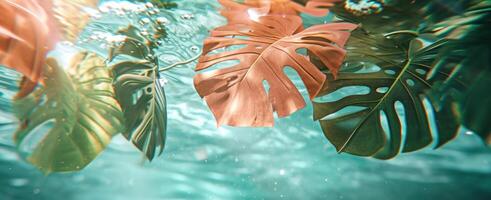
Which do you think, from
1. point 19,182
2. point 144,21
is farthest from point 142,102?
point 19,182

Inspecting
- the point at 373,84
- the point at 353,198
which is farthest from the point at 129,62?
the point at 353,198

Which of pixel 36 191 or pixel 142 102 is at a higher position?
pixel 142 102

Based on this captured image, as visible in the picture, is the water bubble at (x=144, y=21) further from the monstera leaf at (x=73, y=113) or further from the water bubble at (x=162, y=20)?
the monstera leaf at (x=73, y=113)

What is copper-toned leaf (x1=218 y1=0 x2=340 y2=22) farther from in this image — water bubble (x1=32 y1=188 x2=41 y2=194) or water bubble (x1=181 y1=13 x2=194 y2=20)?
water bubble (x1=32 y1=188 x2=41 y2=194)

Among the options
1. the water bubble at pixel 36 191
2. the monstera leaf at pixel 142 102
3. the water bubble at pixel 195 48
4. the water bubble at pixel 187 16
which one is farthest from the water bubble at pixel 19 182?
the monstera leaf at pixel 142 102

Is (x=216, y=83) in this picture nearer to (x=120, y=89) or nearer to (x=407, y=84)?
(x=120, y=89)

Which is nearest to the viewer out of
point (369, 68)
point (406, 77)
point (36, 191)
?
point (406, 77)

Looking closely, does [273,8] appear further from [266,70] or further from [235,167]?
[235,167]

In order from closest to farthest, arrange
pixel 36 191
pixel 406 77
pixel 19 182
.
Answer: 1. pixel 406 77
2. pixel 19 182
3. pixel 36 191

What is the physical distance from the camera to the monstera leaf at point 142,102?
2.08 metres

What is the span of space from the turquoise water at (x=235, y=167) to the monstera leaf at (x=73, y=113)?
1.56 meters

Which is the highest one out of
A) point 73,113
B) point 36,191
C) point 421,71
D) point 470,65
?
point 470,65

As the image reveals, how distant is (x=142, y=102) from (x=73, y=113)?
0.49 m

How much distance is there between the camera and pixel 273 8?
1.79m
